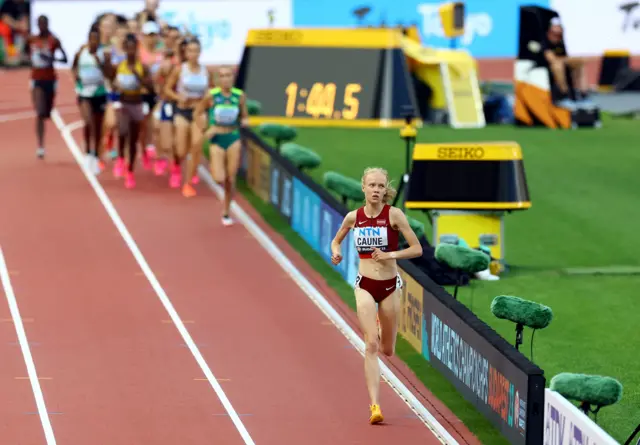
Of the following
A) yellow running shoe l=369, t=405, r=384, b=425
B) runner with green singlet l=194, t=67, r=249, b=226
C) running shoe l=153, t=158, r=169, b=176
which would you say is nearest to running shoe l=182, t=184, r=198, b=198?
running shoe l=153, t=158, r=169, b=176

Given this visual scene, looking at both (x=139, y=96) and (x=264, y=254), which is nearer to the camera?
(x=264, y=254)

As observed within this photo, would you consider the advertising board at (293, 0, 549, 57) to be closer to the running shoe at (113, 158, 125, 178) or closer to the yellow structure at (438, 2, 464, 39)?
the yellow structure at (438, 2, 464, 39)

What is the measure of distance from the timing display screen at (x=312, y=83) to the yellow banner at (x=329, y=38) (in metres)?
0.14

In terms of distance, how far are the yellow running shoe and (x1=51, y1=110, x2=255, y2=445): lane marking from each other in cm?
105

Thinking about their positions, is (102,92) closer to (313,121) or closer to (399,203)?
(399,203)

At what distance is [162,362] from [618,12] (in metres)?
34.6

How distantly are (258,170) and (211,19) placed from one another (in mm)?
21734

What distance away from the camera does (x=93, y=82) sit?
23156 millimetres

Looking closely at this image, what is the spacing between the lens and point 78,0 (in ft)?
148

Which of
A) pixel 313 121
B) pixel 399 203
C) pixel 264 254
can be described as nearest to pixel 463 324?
pixel 264 254

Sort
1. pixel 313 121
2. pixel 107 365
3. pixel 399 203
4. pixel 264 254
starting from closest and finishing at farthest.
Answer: pixel 107 365, pixel 264 254, pixel 399 203, pixel 313 121

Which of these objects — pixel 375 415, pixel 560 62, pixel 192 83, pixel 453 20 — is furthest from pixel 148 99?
pixel 375 415

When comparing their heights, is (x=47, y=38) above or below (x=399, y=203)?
above

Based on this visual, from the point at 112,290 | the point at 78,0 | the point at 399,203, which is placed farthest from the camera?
the point at 78,0
